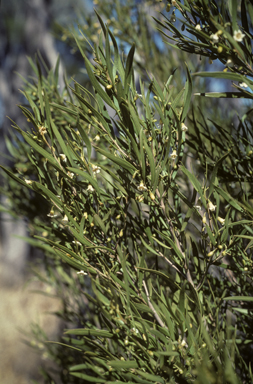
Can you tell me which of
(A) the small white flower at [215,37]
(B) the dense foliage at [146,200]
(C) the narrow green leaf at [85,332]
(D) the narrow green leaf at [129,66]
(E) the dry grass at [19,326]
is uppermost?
(A) the small white flower at [215,37]

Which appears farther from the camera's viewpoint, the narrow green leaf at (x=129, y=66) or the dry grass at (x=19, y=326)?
the dry grass at (x=19, y=326)

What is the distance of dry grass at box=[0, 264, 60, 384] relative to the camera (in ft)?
7.14

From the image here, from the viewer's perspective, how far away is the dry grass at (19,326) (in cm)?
218

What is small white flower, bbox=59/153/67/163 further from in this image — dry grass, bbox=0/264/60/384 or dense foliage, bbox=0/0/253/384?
dry grass, bbox=0/264/60/384

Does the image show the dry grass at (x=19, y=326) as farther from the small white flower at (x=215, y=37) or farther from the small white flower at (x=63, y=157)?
the small white flower at (x=215, y=37)

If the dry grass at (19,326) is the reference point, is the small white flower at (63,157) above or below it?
above

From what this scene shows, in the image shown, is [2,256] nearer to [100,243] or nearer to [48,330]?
[48,330]

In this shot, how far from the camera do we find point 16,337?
106 inches

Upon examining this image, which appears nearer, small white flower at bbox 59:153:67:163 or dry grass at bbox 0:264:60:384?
small white flower at bbox 59:153:67:163

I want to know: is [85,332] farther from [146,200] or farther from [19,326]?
[19,326]

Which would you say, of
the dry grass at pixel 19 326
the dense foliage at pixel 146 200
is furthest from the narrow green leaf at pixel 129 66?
the dry grass at pixel 19 326

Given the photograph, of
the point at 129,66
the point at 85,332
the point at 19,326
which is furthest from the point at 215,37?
the point at 19,326

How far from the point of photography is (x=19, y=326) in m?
2.04

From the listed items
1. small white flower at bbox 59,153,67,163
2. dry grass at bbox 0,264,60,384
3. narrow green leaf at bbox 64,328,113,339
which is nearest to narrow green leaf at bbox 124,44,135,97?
small white flower at bbox 59,153,67,163
